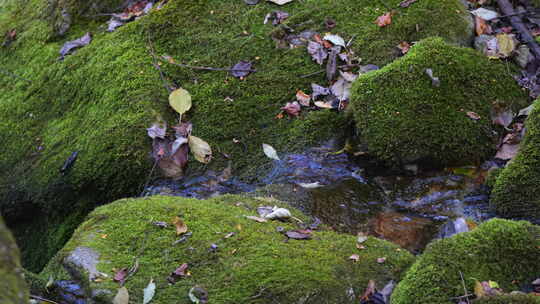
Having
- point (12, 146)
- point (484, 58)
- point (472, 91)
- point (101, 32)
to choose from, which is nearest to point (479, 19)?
point (484, 58)

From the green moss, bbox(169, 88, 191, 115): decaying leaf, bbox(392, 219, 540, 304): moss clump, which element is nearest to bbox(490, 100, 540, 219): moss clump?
bbox(392, 219, 540, 304): moss clump

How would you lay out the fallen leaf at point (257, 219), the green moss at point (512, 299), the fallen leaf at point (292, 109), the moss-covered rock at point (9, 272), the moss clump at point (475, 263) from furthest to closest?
the fallen leaf at point (292, 109) < the fallen leaf at point (257, 219) < the moss clump at point (475, 263) < the green moss at point (512, 299) < the moss-covered rock at point (9, 272)

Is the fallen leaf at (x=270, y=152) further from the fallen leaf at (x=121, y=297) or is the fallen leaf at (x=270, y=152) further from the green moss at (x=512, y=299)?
the green moss at (x=512, y=299)

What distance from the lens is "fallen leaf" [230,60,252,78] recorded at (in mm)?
4570

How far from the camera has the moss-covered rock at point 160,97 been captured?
4297 millimetres

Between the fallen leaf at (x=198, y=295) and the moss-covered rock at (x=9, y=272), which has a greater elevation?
the moss-covered rock at (x=9, y=272)

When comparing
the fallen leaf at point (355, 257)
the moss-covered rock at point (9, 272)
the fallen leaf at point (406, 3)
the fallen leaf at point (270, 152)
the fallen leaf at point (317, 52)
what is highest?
the moss-covered rock at point (9, 272)

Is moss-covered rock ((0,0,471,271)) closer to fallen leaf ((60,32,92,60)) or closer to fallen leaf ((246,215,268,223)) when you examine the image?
fallen leaf ((60,32,92,60))

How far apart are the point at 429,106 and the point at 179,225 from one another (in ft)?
6.39

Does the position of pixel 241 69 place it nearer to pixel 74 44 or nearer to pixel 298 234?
pixel 74 44

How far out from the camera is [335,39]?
15.0 feet

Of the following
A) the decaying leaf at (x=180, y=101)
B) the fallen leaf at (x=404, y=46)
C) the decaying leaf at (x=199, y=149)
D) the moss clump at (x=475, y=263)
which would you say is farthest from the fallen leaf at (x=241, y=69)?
the moss clump at (x=475, y=263)

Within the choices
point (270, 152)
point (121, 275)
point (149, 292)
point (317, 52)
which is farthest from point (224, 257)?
point (317, 52)

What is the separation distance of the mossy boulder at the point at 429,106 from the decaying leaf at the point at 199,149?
3.75ft
